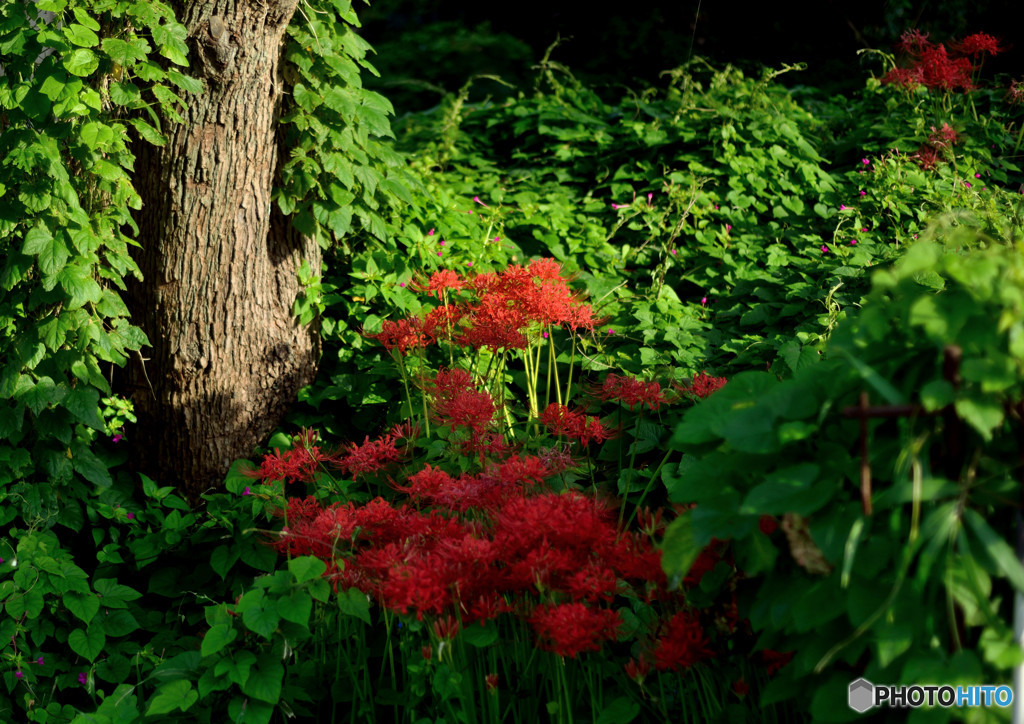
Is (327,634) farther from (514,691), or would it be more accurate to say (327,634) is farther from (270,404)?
(270,404)

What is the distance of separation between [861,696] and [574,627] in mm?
462

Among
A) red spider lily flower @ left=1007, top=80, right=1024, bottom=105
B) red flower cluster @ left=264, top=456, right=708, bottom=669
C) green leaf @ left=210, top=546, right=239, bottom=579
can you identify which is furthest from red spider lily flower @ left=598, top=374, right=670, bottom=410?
red spider lily flower @ left=1007, top=80, right=1024, bottom=105

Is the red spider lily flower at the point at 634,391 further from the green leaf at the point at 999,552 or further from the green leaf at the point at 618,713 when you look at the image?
the green leaf at the point at 999,552

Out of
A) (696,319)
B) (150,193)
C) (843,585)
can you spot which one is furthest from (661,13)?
(843,585)

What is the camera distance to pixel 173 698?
1.71 m

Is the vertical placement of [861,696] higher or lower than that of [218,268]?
Answer: lower

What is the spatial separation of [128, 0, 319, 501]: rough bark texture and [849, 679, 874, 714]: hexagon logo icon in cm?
228

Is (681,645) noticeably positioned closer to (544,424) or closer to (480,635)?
(480,635)

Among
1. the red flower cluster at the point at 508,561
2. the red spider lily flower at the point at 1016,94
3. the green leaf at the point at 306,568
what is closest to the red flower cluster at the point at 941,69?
the red spider lily flower at the point at 1016,94

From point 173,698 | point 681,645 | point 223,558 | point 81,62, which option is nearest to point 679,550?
point 681,645

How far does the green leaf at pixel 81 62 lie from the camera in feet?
7.76

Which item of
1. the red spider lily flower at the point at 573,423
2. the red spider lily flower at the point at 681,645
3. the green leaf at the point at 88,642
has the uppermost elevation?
the red spider lily flower at the point at 573,423

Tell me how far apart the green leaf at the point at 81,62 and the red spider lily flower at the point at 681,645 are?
7.09 feet

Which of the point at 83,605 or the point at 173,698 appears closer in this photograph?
the point at 173,698
